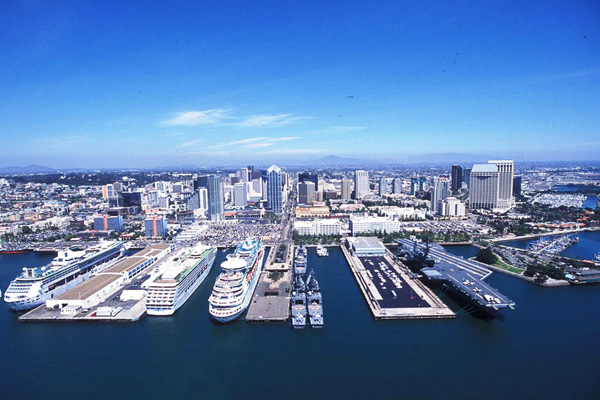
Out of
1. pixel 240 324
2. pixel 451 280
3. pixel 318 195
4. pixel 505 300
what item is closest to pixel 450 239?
pixel 451 280

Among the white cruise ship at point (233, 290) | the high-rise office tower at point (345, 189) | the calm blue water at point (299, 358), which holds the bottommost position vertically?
the calm blue water at point (299, 358)

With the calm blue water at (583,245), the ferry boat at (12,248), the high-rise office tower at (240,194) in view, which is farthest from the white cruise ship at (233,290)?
→ the high-rise office tower at (240,194)

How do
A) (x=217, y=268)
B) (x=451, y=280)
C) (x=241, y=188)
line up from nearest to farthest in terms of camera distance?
(x=451, y=280), (x=217, y=268), (x=241, y=188)

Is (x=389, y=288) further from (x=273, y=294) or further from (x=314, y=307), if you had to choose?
(x=273, y=294)

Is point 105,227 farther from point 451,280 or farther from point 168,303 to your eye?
point 451,280

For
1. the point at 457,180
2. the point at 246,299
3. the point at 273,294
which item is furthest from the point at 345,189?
the point at 246,299

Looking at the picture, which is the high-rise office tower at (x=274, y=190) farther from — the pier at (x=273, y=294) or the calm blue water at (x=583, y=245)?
the calm blue water at (x=583, y=245)
